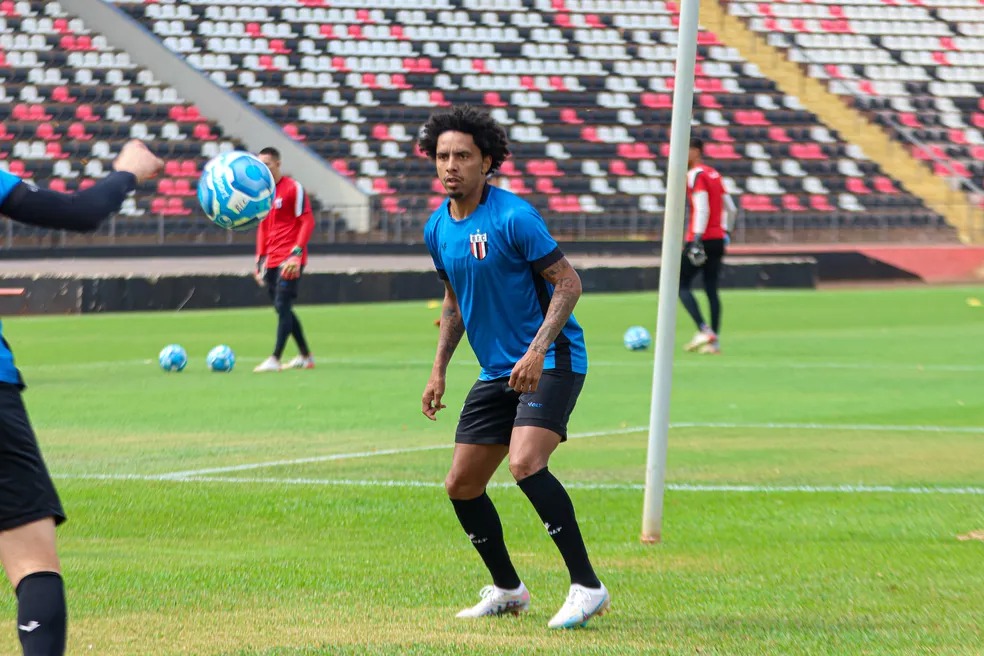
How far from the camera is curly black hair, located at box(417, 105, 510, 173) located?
19.9 feet

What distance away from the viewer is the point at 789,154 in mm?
44844

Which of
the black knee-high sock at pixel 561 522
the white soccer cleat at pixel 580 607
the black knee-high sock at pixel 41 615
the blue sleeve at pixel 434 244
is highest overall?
the blue sleeve at pixel 434 244

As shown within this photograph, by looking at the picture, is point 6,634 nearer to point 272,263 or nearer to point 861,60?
point 272,263

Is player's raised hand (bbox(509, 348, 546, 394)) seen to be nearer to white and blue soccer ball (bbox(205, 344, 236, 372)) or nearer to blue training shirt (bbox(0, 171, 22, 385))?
blue training shirt (bbox(0, 171, 22, 385))

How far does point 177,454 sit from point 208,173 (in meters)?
2.14

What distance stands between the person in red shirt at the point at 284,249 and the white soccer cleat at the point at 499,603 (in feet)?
34.4

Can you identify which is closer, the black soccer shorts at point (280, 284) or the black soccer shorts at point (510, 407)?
the black soccer shorts at point (510, 407)

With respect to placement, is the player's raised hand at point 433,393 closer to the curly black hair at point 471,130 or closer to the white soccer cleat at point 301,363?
the curly black hair at point 471,130

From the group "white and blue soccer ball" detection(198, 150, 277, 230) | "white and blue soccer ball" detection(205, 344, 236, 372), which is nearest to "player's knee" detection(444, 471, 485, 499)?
"white and blue soccer ball" detection(198, 150, 277, 230)

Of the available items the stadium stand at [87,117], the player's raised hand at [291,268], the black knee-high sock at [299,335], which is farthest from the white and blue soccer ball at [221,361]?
the stadium stand at [87,117]

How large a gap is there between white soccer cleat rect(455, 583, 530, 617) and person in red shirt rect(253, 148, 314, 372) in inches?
412

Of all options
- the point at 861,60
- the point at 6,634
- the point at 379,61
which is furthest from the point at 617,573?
the point at 861,60

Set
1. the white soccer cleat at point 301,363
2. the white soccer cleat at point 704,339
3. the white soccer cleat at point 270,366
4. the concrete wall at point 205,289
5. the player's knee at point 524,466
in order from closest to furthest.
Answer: the player's knee at point 524,466
the white soccer cleat at point 270,366
the white soccer cleat at point 301,363
the white soccer cleat at point 704,339
the concrete wall at point 205,289

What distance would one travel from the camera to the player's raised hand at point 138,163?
4.78m
